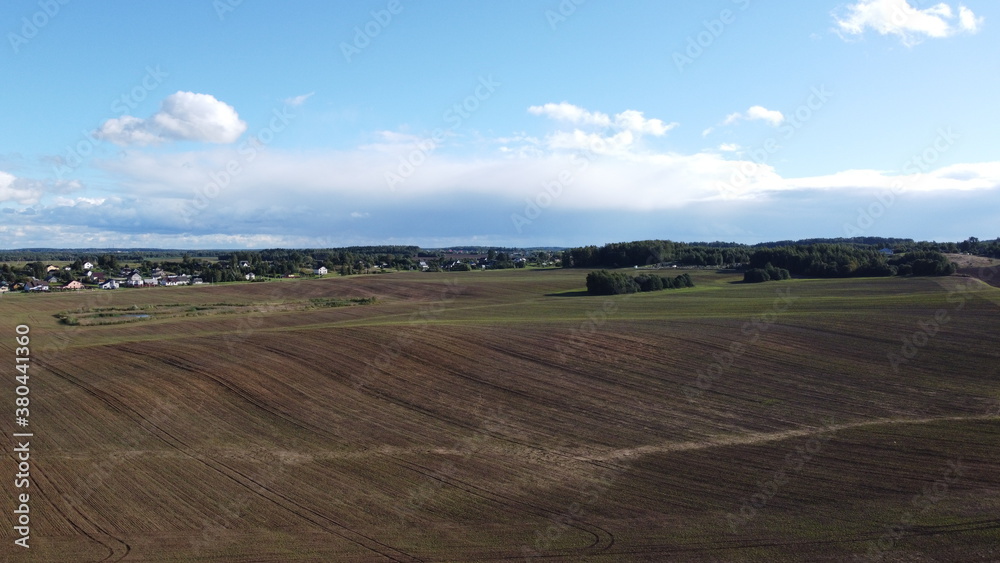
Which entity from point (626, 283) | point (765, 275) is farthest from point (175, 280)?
point (765, 275)

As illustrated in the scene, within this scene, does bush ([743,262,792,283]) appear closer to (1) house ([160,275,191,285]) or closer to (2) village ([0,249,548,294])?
(2) village ([0,249,548,294])

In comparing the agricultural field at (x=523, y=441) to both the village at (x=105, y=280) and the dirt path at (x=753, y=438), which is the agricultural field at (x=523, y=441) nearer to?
the dirt path at (x=753, y=438)

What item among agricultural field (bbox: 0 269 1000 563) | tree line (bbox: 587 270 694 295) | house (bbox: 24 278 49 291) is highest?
tree line (bbox: 587 270 694 295)

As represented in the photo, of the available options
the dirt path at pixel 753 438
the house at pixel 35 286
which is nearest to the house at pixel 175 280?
the house at pixel 35 286

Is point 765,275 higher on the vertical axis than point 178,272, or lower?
higher

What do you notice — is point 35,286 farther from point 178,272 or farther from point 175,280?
point 178,272

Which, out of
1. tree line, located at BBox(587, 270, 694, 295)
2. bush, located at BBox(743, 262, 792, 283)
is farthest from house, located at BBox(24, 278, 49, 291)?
bush, located at BBox(743, 262, 792, 283)

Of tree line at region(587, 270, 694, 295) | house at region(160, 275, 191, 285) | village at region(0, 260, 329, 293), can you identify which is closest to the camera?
tree line at region(587, 270, 694, 295)

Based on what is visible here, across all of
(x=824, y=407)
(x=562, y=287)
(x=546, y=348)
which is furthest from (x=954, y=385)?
(x=562, y=287)
